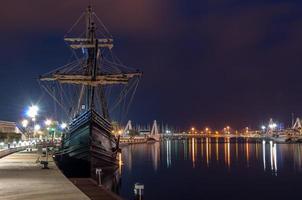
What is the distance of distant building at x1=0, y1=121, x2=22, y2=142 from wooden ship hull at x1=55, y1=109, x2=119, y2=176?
36.8 metres

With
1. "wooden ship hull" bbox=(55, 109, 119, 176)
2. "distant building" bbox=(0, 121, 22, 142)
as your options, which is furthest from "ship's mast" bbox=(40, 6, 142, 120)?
"distant building" bbox=(0, 121, 22, 142)

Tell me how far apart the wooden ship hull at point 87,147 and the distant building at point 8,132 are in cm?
3684

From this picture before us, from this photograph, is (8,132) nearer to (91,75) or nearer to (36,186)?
(91,75)

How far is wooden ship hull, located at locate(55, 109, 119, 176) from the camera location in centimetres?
4453

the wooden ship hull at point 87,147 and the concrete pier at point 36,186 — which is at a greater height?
the wooden ship hull at point 87,147

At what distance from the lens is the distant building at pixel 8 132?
85.9m

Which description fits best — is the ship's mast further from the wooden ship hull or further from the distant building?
the distant building

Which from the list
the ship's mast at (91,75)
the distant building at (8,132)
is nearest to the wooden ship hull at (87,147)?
the ship's mast at (91,75)

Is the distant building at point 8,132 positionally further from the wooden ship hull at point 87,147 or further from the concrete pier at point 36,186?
the concrete pier at point 36,186

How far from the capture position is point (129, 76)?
5628 cm

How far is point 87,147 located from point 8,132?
6126 cm

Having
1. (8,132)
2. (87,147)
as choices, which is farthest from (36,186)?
(8,132)

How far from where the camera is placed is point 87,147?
44.7 m

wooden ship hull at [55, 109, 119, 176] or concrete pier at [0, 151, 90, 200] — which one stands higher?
wooden ship hull at [55, 109, 119, 176]
